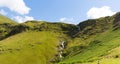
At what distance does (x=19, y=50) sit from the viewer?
19212 centimetres

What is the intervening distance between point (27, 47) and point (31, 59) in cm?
2126

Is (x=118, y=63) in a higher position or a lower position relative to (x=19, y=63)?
higher

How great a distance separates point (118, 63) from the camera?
5316 cm

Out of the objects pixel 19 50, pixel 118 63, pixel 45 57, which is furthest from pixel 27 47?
pixel 118 63

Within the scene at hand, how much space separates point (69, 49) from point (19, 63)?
37.3 meters

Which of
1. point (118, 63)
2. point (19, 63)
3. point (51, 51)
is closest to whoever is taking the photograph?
point (118, 63)

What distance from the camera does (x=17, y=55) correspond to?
184 meters

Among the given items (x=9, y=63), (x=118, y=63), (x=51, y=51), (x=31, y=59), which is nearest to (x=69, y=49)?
(x=51, y=51)

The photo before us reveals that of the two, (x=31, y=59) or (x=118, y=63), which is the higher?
(x=118, y=63)

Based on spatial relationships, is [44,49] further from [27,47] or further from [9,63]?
[9,63]

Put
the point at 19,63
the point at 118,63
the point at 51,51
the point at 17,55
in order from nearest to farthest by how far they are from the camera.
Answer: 1. the point at 118,63
2. the point at 19,63
3. the point at 17,55
4. the point at 51,51

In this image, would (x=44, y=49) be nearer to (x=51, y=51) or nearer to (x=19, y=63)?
(x=51, y=51)

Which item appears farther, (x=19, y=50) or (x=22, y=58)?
(x=19, y=50)

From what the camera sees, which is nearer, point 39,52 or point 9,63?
point 9,63
